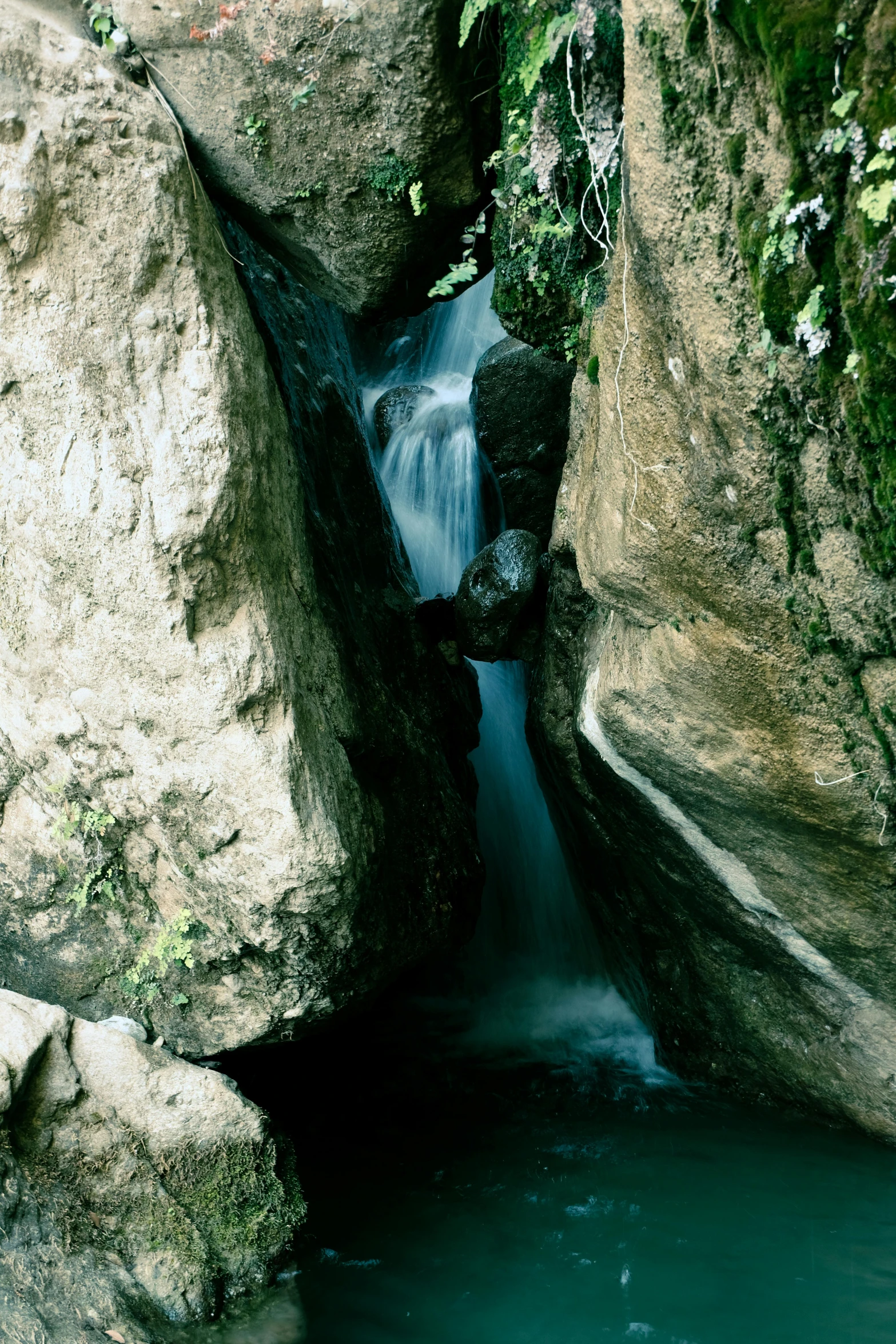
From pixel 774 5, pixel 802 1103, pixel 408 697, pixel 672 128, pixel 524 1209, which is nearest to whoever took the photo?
pixel 774 5

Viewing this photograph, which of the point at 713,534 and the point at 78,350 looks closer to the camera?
the point at 713,534

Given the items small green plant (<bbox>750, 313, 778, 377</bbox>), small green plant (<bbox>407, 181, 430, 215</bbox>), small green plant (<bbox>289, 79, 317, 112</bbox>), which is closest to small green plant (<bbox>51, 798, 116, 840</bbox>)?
small green plant (<bbox>407, 181, 430, 215</bbox>)

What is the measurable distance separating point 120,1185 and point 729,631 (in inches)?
135

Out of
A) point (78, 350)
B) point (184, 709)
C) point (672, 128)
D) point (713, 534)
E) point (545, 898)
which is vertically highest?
point (672, 128)

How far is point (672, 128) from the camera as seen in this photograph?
9.86 feet

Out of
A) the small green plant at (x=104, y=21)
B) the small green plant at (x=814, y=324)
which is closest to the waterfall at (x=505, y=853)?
the small green plant at (x=104, y=21)

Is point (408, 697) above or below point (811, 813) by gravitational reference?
above

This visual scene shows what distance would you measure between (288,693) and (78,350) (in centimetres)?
168

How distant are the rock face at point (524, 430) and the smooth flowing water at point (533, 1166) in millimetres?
404

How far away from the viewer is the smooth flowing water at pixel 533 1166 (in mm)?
3852

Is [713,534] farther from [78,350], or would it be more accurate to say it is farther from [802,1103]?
[802,1103]

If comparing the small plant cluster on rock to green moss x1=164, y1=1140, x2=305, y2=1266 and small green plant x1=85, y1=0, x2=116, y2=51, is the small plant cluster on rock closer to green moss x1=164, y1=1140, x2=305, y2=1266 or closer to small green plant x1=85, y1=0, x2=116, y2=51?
small green plant x1=85, y1=0, x2=116, y2=51

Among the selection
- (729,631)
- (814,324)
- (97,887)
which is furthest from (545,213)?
(97,887)

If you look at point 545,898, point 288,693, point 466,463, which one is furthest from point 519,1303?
point 466,463
